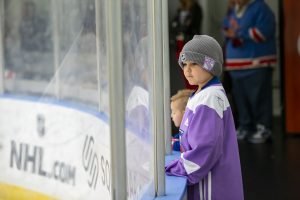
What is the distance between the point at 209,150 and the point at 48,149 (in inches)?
73.1

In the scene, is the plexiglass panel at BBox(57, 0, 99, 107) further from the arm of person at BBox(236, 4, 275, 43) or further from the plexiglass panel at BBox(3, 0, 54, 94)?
the arm of person at BBox(236, 4, 275, 43)

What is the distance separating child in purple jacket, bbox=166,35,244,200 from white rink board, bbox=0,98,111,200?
1.55 ft

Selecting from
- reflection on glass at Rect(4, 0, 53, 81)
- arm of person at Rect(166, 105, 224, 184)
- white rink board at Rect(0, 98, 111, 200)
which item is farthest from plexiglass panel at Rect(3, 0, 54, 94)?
arm of person at Rect(166, 105, 224, 184)

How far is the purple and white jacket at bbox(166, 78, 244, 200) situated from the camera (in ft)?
6.66

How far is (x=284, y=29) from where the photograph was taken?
5.86 m

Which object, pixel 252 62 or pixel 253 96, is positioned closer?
pixel 252 62

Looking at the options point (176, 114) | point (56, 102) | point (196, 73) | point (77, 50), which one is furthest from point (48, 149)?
point (196, 73)

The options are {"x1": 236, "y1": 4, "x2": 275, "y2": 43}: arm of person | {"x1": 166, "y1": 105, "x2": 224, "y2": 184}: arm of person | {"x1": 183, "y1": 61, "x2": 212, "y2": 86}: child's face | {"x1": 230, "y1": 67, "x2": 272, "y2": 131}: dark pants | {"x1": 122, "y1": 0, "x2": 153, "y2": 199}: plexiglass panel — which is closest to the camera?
{"x1": 122, "y1": 0, "x2": 153, "y2": 199}: plexiglass panel

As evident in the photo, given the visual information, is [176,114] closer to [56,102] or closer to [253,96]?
[56,102]

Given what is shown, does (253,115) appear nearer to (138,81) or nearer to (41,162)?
(41,162)

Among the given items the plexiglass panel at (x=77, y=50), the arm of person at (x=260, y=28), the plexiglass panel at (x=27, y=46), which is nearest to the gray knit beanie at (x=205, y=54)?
the plexiglass panel at (x=77, y=50)

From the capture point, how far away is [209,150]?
2029 millimetres

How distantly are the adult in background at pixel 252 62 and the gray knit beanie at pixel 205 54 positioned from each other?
3432mm

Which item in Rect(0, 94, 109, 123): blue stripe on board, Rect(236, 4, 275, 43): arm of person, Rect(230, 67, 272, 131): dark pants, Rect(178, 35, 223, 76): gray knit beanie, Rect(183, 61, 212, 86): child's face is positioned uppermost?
Rect(178, 35, 223, 76): gray knit beanie
